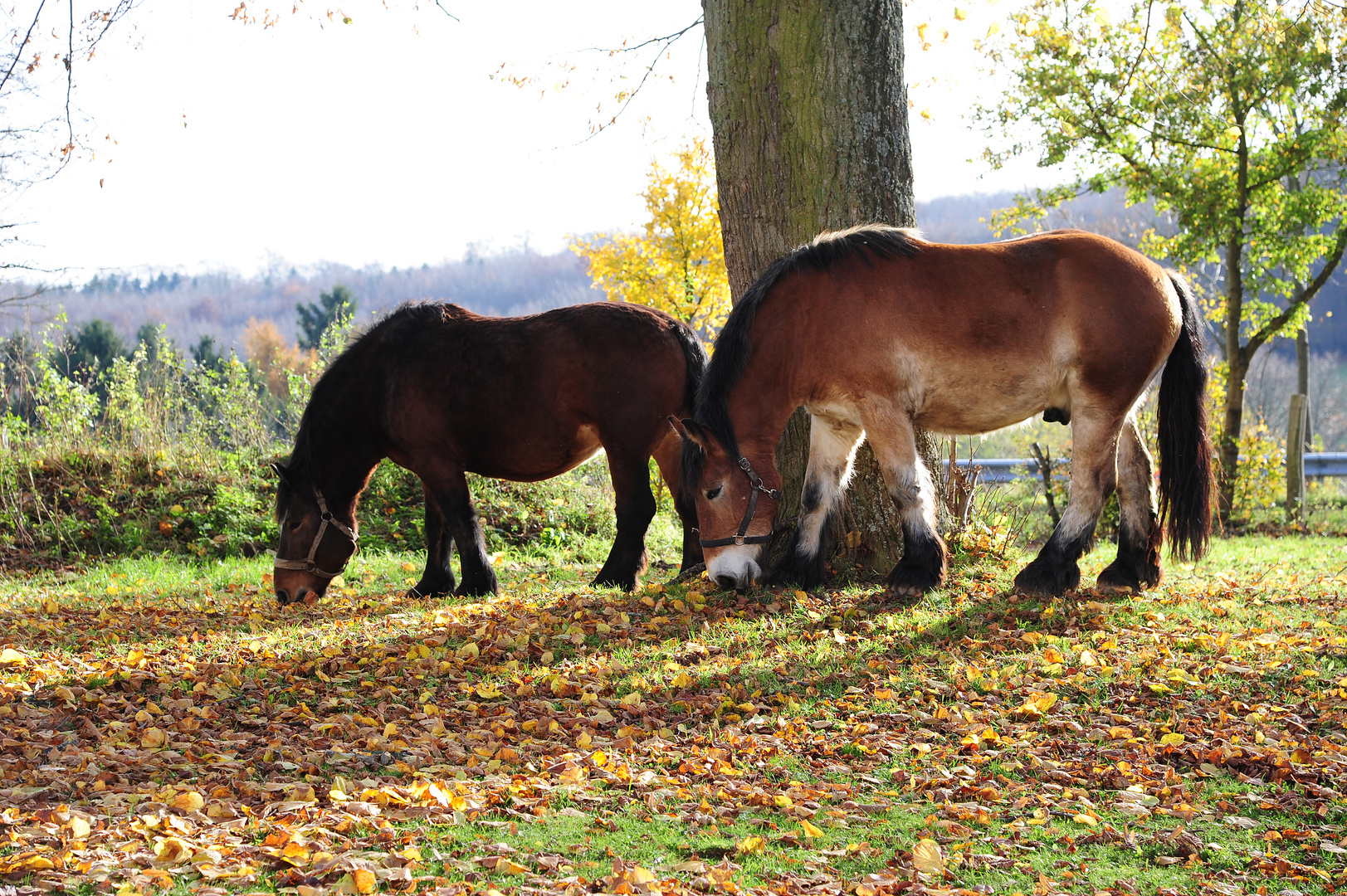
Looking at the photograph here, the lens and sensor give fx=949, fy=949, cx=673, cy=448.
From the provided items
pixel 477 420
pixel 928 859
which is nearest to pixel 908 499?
pixel 928 859

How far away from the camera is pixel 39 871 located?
2.39 m

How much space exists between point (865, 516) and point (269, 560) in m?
5.89

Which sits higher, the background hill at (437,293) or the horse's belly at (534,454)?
the background hill at (437,293)

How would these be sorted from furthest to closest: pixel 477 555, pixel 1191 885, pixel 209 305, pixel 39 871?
pixel 209 305 < pixel 477 555 < pixel 1191 885 < pixel 39 871

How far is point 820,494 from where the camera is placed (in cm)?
555

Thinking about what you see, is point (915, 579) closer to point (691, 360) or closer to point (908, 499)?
point (908, 499)

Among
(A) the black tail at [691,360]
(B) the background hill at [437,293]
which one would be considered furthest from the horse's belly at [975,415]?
(B) the background hill at [437,293]

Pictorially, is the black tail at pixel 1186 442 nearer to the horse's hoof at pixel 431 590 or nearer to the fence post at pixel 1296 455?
the horse's hoof at pixel 431 590

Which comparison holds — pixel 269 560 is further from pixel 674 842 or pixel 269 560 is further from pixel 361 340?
pixel 674 842

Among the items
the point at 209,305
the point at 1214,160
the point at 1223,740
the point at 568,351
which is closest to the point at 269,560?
the point at 568,351

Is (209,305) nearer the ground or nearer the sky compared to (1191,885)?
nearer the sky

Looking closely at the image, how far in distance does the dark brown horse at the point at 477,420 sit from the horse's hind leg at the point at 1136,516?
258cm

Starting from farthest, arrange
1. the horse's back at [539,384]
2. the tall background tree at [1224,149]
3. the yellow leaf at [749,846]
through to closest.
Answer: the tall background tree at [1224,149]
the horse's back at [539,384]
the yellow leaf at [749,846]

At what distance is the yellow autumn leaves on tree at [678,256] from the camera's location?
566 inches
